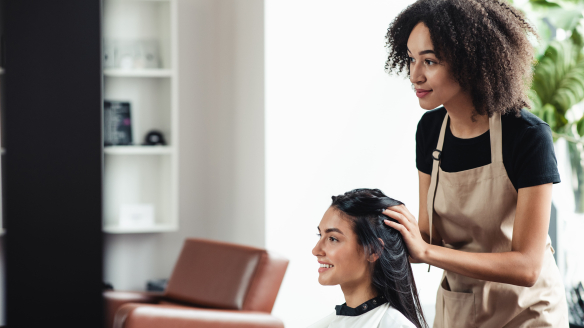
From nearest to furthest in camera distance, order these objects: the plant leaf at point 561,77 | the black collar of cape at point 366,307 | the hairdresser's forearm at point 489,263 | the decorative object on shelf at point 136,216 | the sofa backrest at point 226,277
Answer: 1. the hairdresser's forearm at point 489,263
2. the black collar of cape at point 366,307
3. the sofa backrest at point 226,277
4. the plant leaf at point 561,77
5. the decorative object on shelf at point 136,216

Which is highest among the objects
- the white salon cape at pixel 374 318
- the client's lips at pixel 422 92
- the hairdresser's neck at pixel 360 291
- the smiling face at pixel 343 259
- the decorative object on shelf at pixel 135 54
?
the decorative object on shelf at pixel 135 54

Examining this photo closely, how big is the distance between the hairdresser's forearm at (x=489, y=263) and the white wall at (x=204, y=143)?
236 cm

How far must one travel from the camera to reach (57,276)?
0.72 ft

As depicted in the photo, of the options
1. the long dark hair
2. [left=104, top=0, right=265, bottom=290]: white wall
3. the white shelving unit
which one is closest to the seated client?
the long dark hair

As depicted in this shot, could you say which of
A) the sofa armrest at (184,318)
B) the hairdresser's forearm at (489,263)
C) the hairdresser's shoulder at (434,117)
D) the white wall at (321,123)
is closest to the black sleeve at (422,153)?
the hairdresser's shoulder at (434,117)

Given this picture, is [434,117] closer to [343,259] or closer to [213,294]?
[343,259]

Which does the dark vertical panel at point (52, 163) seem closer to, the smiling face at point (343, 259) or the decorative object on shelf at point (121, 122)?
the smiling face at point (343, 259)

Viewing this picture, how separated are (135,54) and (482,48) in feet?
9.26

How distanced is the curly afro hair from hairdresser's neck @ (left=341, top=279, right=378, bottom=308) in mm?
475

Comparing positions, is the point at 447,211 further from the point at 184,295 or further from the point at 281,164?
the point at 184,295

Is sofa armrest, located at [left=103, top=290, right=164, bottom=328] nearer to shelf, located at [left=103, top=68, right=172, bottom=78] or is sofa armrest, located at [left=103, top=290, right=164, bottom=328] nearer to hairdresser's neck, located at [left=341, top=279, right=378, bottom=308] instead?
shelf, located at [left=103, top=68, right=172, bottom=78]

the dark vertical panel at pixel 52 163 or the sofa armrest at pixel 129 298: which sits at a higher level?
the dark vertical panel at pixel 52 163

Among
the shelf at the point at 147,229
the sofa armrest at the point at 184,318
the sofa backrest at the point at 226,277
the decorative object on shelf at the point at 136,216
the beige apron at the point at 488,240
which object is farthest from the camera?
the decorative object on shelf at the point at 136,216

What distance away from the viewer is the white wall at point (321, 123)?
2.70m
